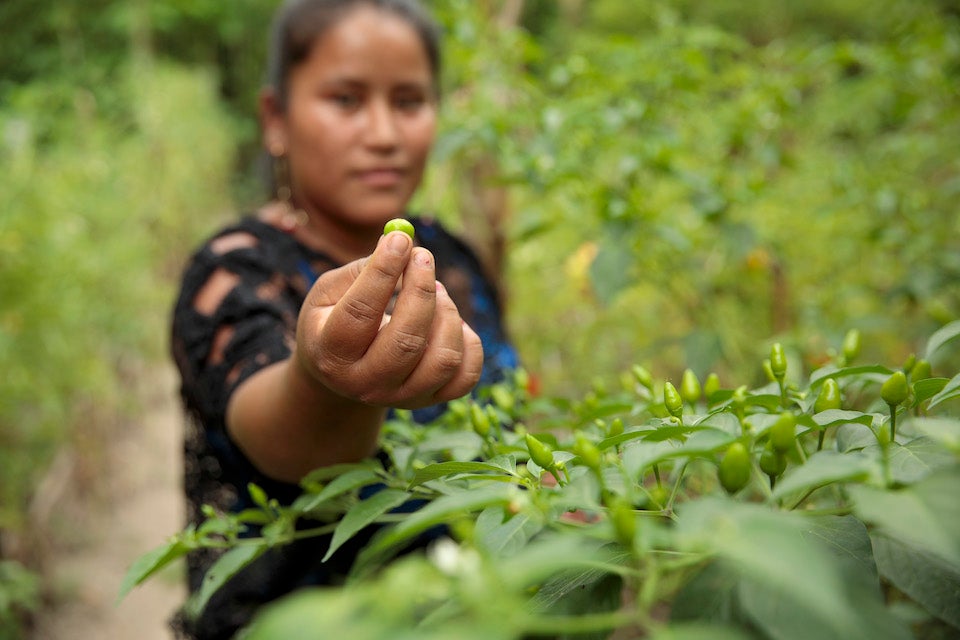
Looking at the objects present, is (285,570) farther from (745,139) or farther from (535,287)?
(535,287)

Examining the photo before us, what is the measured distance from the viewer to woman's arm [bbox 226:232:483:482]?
0.40 metres

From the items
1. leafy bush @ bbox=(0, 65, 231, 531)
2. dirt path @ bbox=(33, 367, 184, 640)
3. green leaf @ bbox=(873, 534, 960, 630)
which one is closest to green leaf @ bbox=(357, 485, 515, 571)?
green leaf @ bbox=(873, 534, 960, 630)

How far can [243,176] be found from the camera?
6895mm

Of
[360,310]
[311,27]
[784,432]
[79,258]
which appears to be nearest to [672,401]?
[784,432]

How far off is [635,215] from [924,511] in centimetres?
75

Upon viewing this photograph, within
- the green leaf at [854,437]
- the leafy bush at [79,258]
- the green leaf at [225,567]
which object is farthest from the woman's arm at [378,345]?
the leafy bush at [79,258]

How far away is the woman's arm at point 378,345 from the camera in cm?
40

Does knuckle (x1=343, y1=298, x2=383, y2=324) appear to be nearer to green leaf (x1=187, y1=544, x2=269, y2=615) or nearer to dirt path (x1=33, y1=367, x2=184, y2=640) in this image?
green leaf (x1=187, y1=544, x2=269, y2=615)

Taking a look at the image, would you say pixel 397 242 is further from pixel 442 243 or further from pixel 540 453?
pixel 442 243

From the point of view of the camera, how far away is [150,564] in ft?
1.46

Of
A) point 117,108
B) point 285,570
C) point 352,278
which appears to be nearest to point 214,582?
point 352,278

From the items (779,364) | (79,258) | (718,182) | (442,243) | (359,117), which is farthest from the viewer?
(79,258)

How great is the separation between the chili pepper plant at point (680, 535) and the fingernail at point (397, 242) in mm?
117

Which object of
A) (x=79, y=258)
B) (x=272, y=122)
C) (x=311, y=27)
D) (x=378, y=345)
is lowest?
(x=79, y=258)
